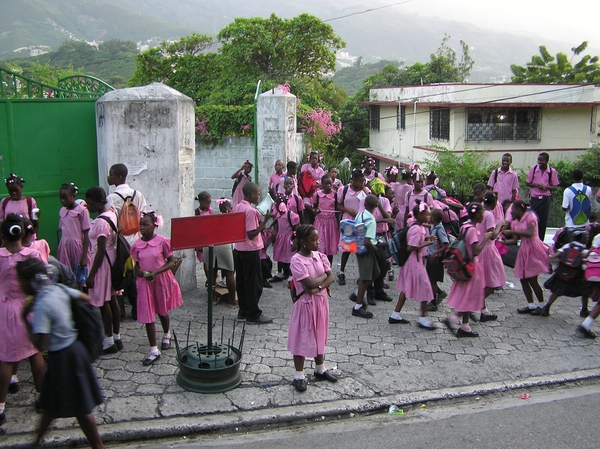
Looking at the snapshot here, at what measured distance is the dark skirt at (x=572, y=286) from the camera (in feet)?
24.5

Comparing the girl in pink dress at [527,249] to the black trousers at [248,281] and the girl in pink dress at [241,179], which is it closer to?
the black trousers at [248,281]

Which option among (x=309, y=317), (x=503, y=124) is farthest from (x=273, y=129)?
(x=503, y=124)

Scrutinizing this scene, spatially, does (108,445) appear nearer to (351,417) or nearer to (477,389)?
(351,417)

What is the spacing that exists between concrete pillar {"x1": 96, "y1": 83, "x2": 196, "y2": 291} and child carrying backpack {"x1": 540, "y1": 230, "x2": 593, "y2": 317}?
5.09m

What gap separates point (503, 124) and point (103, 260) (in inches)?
870

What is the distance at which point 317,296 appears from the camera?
18.7ft

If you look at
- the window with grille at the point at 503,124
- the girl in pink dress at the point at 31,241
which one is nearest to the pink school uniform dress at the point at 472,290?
the girl in pink dress at the point at 31,241

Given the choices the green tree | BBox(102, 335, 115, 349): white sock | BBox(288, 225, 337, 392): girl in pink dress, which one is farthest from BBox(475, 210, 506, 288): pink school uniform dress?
the green tree

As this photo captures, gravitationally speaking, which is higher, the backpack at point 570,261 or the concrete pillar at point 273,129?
the concrete pillar at point 273,129

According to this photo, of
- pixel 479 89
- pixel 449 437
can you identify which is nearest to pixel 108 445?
pixel 449 437

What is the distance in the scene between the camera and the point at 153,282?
6.32m

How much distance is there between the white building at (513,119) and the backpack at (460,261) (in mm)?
17654

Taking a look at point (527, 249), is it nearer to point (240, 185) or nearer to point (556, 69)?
point (240, 185)

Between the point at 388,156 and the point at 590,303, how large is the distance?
23449mm
